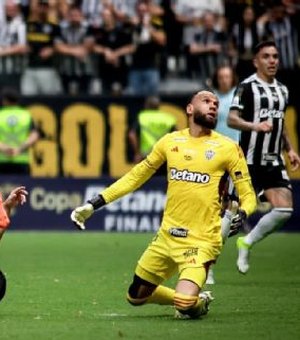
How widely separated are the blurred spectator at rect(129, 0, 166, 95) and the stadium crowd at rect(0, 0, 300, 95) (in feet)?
0.05

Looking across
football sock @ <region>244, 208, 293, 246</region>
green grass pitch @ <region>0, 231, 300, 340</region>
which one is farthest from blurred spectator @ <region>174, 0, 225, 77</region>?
football sock @ <region>244, 208, 293, 246</region>

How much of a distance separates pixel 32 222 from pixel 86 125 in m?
1.86

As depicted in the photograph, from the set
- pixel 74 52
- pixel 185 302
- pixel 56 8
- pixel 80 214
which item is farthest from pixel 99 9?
pixel 185 302

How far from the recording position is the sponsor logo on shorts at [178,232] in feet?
33.9

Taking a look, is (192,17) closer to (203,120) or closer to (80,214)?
(203,120)

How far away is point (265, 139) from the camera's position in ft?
45.4

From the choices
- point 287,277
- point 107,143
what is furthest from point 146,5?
point 287,277

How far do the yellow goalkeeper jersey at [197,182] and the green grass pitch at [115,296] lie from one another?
707 millimetres

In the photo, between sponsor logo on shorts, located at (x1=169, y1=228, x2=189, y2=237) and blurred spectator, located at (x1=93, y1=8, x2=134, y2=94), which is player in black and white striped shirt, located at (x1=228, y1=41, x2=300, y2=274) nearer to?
sponsor logo on shorts, located at (x1=169, y1=228, x2=189, y2=237)

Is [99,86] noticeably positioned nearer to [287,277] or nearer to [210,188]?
[287,277]

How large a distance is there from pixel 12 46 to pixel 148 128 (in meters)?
2.69

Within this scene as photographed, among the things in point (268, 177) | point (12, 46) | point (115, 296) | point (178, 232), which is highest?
point (178, 232)

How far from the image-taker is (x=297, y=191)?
67.6 ft

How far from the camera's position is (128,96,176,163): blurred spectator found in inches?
844
